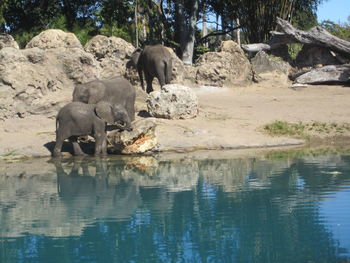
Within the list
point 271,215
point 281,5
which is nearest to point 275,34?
point 281,5

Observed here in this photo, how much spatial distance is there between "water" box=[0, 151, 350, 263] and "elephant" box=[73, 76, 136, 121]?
2521mm

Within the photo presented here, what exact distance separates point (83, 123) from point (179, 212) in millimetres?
5521

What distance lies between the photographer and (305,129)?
1466 centimetres

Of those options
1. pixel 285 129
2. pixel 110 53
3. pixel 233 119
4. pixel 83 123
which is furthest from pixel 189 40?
pixel 83 123

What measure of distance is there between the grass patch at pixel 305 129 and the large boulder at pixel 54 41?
5816 mm

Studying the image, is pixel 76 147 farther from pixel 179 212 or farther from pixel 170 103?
pixel 179 212

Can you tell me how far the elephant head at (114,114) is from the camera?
1255 centimetres

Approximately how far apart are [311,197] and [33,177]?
436cm

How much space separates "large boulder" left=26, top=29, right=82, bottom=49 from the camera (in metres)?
17.2

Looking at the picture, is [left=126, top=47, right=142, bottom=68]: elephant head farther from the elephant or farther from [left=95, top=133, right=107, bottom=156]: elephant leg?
[left=95, top=133, right=107, bottom=156]: elephant leg

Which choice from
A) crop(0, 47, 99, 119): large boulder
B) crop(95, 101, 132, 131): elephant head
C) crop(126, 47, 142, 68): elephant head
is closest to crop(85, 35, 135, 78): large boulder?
crop(126, 47, 142, 68): elephant head

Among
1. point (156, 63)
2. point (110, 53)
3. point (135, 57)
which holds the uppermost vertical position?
point (110, 53)

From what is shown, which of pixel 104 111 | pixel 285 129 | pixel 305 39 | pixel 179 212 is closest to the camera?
pixel 179 212

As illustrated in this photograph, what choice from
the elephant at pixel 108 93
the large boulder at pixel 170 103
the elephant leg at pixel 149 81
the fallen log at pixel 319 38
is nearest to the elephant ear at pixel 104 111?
the elephant at pixel 108 93
